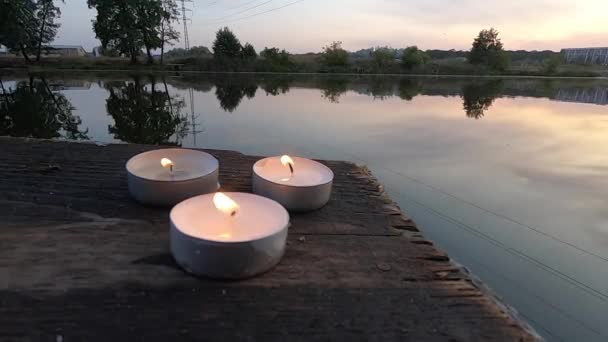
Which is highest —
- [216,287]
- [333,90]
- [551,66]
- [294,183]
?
[551,66]

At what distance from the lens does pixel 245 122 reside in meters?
6.08

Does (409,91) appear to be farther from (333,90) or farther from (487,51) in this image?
(487,51)

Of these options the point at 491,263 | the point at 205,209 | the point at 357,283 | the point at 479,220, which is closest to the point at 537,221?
the point at 479,220

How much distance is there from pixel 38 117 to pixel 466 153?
676 cm

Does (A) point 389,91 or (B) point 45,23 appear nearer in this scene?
(A) point 389,91

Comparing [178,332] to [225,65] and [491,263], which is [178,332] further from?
[225,65]

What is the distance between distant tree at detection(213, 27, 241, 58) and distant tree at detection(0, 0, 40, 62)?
1088cm

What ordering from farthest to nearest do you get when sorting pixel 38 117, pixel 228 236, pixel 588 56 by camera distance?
pixel 588 56 → pixel 38 117 → pixel 228 236

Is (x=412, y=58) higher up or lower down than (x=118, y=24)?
lower down

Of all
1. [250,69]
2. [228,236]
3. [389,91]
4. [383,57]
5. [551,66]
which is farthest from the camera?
[383,57]

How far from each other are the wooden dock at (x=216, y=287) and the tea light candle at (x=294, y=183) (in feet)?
0.24

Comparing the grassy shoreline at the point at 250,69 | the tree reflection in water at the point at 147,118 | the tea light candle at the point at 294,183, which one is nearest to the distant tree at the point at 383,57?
the grassy shoreline at the point at 250,69

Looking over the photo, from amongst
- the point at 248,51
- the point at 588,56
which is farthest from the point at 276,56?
the point at 588,56

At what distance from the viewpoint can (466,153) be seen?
459 cm
